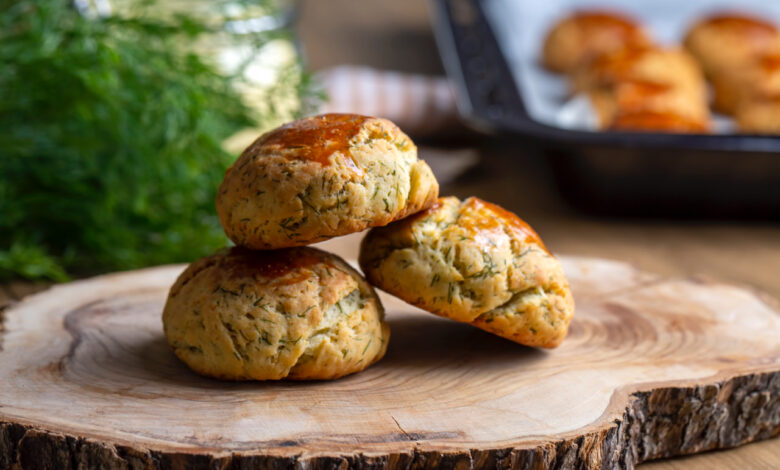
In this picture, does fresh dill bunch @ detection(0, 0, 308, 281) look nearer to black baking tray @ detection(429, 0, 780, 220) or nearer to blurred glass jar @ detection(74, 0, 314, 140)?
blurred glass jar @ detection(74, 0, 314, 140)

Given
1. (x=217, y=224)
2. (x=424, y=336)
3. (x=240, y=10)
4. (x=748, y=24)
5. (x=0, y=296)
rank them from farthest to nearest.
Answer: (x=748, y=24) → (x=240, y=10) → (x=217, y=224) → (x=0, y=296) → (x=424, y=336)

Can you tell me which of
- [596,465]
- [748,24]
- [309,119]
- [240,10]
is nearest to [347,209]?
[309,119]

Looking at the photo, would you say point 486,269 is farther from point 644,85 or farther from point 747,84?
point 747,84

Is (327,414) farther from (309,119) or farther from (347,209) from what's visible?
(309,119)

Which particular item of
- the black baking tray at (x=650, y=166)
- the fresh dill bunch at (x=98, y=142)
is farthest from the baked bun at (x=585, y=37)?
the fresh dill bunch at (x=98, y=142)

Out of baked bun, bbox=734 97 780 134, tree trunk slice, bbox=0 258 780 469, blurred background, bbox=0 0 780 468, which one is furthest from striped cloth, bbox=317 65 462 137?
tree trunk slice, bbox=0 258 780 469

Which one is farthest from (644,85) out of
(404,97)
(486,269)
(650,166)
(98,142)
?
(486,269)

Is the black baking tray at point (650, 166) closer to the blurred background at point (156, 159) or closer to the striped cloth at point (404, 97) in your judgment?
the blurred background at point (156, 159)
